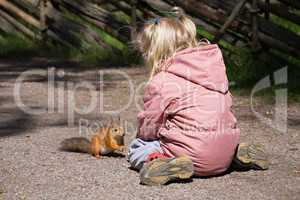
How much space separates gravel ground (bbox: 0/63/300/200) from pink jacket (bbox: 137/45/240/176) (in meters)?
0.17

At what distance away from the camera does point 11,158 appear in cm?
442

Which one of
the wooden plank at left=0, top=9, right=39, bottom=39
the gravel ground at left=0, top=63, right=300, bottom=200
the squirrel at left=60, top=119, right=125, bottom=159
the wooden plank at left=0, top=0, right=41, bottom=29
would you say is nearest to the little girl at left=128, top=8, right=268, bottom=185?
the gravel ground at left=0, top=63, right=300, bottom=200

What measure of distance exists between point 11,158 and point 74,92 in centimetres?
254

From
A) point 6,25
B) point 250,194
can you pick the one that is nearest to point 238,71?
point 250,194

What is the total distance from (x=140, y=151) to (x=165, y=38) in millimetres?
680

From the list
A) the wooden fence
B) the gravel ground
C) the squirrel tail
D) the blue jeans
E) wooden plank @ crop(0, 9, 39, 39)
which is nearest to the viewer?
the gravel ground

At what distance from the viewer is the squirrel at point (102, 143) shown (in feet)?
14.2

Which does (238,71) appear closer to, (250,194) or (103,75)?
(103,75)

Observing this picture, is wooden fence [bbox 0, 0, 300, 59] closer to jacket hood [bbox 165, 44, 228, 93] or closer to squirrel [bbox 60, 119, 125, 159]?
squirrel [bbox 60, 119, 125, 159]

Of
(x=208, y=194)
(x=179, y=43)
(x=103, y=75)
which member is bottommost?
(x=103, y=75)

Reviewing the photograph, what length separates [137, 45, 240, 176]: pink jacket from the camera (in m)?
3.91

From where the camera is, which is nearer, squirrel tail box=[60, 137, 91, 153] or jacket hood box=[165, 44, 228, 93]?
jacket hood box=[165, 44, 228, 93]

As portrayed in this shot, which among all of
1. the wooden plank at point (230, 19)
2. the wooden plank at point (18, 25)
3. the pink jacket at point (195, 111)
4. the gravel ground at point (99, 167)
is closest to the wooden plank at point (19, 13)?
the wooden plank at point (18, 25)

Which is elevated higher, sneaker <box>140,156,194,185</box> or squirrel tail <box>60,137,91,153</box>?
sneaker <box>140,156,194,185</box>
